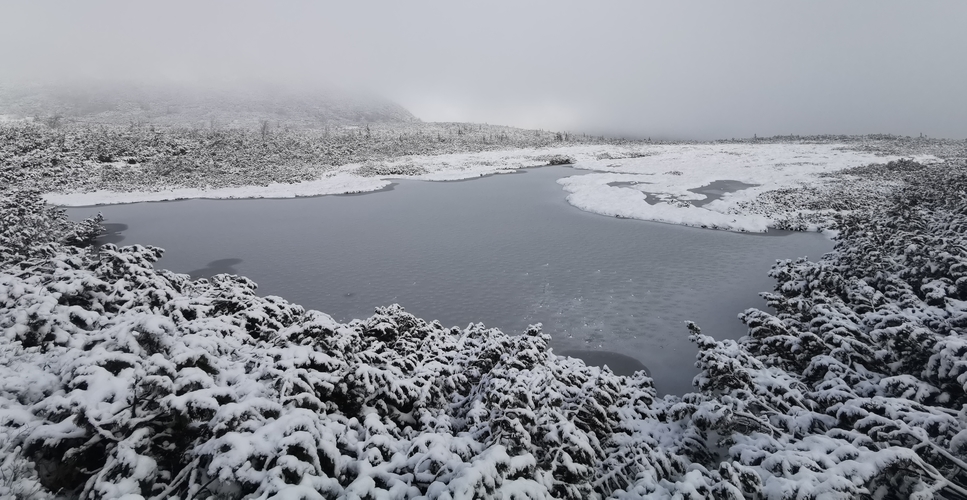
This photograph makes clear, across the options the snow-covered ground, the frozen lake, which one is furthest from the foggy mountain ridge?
the frozen lake

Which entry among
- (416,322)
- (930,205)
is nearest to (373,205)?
(416,322)

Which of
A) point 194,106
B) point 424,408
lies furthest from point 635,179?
point 194,106

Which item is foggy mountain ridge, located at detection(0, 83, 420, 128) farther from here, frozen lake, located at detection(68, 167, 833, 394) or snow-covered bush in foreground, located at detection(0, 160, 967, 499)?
snow-covered bush in foreground, located at detection(0, 160, 967, 499)

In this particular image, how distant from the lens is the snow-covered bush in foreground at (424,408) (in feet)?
10.4

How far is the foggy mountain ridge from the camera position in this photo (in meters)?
83.4

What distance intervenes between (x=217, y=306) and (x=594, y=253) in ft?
40.2

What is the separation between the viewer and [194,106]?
103250 millimetres

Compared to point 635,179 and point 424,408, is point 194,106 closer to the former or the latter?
point 635,179

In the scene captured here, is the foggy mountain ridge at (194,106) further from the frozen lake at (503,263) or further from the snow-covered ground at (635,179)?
the frozen lake at (503,263)

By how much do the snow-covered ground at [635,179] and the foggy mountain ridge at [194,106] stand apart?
55617 mm

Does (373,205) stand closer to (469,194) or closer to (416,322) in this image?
(469,194)

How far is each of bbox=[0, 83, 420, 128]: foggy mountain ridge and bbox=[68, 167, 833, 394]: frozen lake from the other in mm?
70049

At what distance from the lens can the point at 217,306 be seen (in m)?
6.72

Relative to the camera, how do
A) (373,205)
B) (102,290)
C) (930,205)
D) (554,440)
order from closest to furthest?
(554,440) < (102,290) < (930,205) < (373,205)
